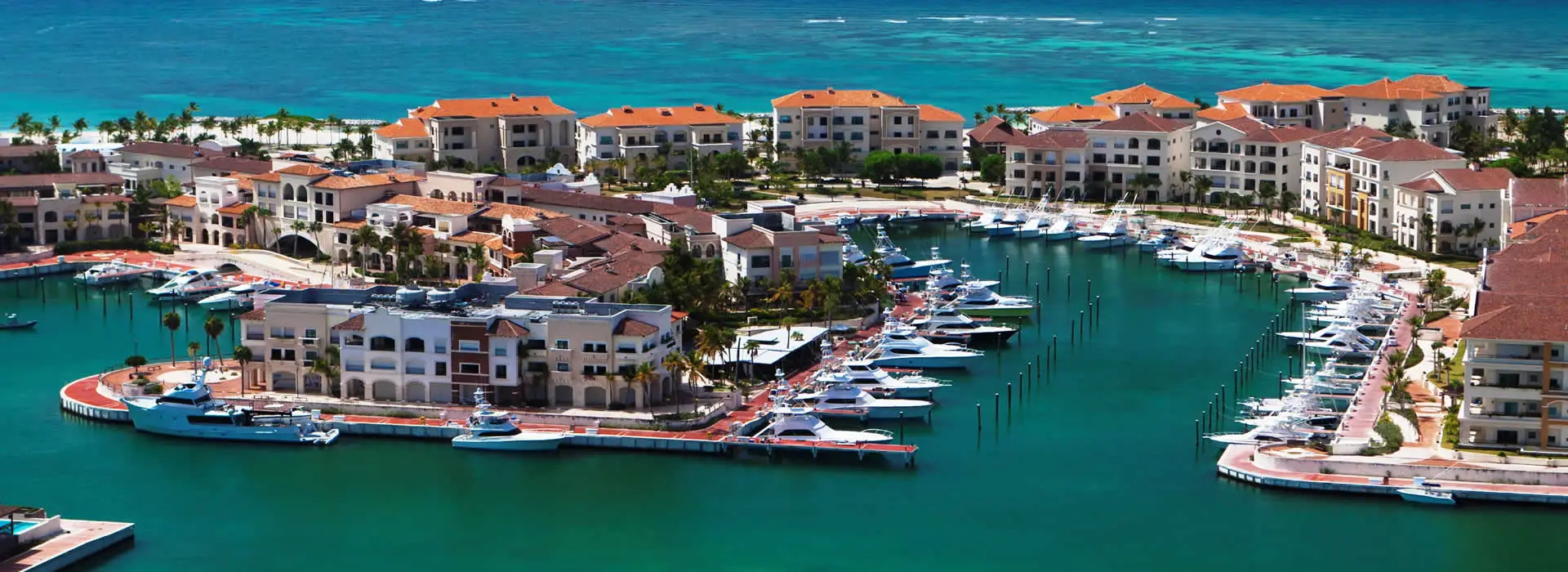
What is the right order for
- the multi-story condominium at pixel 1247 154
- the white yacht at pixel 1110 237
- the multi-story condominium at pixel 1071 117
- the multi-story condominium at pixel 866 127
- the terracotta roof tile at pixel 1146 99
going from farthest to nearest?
1. the multi-story condominium at pixel 1071 117
2. the multi-story condominium at pixel 866 127
3. the terracotta roof tile at pixel 1146 99
4. the multi-story condominium at pixel 1247 154
5. the white yacht at pixel 1110 237

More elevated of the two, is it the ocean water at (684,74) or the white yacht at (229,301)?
the ocean water at (684,74)

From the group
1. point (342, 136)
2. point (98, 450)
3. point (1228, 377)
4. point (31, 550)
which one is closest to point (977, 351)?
point (1228, 377)

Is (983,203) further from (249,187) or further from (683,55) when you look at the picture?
(683,55)

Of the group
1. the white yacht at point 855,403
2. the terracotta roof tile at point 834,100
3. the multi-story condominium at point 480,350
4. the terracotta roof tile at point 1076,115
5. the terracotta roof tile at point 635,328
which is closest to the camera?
the terracotta roof tile at point 635,328

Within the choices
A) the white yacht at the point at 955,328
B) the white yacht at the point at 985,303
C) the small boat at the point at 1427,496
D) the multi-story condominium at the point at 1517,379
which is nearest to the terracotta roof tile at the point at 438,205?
the white yacht at the point at 985,303

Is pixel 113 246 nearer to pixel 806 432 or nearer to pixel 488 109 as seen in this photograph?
pixel 488 109

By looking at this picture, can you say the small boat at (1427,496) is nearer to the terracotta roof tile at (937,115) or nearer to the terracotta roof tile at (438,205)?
the terracotta roof tile at (438,205)

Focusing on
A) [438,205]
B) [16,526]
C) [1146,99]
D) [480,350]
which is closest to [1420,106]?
[1146,99]
